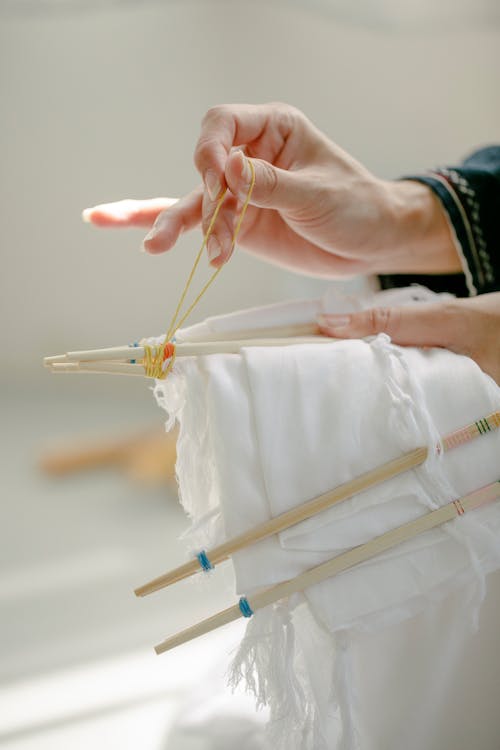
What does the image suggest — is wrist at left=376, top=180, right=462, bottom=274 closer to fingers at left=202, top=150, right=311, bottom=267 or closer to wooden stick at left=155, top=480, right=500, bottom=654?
fingers at left=202, top=150, right=311, bottom=267

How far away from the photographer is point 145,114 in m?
1.43

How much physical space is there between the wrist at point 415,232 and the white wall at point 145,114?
0.66m

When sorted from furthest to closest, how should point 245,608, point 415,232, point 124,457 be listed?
point 124,457
point 415,232
point 245,608

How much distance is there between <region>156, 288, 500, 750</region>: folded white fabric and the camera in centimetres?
54

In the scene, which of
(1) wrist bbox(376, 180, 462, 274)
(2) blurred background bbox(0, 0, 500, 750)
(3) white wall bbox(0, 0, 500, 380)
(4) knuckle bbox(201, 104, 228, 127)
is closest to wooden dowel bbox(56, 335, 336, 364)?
(4) knuckle bbox(201, 104, 228, 127)

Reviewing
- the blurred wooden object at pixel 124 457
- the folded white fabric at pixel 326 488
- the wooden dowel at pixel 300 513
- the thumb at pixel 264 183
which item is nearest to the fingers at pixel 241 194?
the thumb at pixel 264 183

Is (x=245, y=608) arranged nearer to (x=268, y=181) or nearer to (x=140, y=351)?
(x=140, y=351)

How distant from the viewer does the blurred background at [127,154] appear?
50.0 inches

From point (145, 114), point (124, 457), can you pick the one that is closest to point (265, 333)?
point (124, 457)

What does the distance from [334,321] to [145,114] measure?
3.09ft

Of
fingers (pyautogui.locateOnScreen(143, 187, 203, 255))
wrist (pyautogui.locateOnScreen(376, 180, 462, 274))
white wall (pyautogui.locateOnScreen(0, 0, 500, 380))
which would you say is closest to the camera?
fingers (pyautogui.locateOnScreen(143, 187, 203, 255))

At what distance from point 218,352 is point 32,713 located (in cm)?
51

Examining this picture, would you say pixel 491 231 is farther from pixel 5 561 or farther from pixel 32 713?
pixel 5 561

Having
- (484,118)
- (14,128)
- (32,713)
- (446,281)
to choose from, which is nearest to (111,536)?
(32,713)
